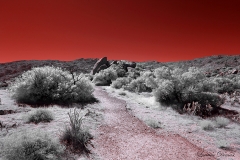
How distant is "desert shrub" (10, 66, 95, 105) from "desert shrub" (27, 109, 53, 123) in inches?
176

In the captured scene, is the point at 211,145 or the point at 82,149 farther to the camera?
the point at 211,145

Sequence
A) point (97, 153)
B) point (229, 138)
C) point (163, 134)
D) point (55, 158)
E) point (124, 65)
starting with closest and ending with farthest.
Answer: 1. point (55, 158)
2. point (97, 153)
3. point (229, 138)
4. point (163, 134)
5. point (124, 65)

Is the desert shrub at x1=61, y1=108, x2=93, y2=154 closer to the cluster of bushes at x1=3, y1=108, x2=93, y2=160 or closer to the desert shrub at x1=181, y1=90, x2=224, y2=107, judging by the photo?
the cluster of bushes at x1=3, y1=108, x2=93, y2=160

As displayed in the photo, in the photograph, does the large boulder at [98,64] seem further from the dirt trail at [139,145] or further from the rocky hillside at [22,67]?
the dirt trail at [139,145]

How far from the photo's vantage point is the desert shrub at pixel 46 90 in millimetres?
13586

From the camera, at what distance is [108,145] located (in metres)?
6.84

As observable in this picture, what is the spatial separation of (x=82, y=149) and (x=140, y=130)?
3445mm

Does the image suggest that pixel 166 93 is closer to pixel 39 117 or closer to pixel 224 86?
pixel 39 117

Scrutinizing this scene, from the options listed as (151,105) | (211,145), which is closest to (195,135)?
(211,145)

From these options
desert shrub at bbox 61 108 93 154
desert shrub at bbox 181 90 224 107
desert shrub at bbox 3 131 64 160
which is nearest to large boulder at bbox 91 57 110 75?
desert shrub at bbox 181 90 224 107

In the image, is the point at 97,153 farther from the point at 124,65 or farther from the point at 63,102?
the point at 124,65

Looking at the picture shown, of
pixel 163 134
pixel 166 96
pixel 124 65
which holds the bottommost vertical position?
pixel 163 134

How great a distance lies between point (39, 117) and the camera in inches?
342

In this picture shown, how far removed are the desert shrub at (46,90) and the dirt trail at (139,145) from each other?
608 centimetres
